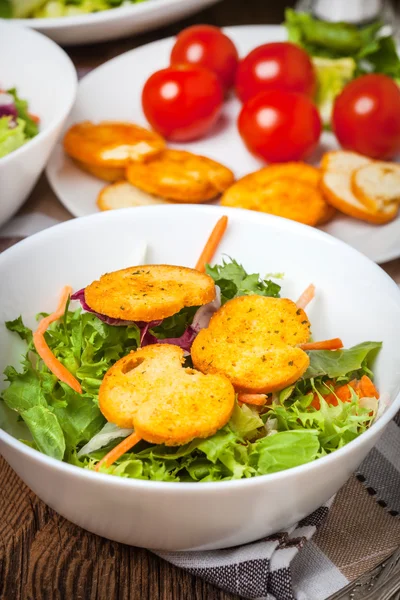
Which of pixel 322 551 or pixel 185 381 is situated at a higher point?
pixel 185 381

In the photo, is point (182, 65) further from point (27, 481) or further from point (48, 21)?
point (27, 481)

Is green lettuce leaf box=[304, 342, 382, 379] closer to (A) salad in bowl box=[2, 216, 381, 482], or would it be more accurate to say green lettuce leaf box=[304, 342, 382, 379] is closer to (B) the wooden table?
(A) salad in bowl box=[2, 216, 381, 482]

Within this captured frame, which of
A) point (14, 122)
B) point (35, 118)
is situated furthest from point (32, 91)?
point (14, 122)

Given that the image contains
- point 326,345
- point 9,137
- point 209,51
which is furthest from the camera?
point 209,51

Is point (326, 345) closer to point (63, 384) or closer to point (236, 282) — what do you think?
point (236, 282)

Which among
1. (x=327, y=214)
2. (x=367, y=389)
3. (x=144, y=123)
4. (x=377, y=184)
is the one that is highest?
(x=367, y=389)

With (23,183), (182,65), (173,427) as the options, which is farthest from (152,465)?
(182,65)

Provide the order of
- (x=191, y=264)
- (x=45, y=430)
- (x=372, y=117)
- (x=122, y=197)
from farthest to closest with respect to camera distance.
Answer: (x=372, y=117) < (x=122, y=197) < (x=191, y=264) < (x=45, y=430)
